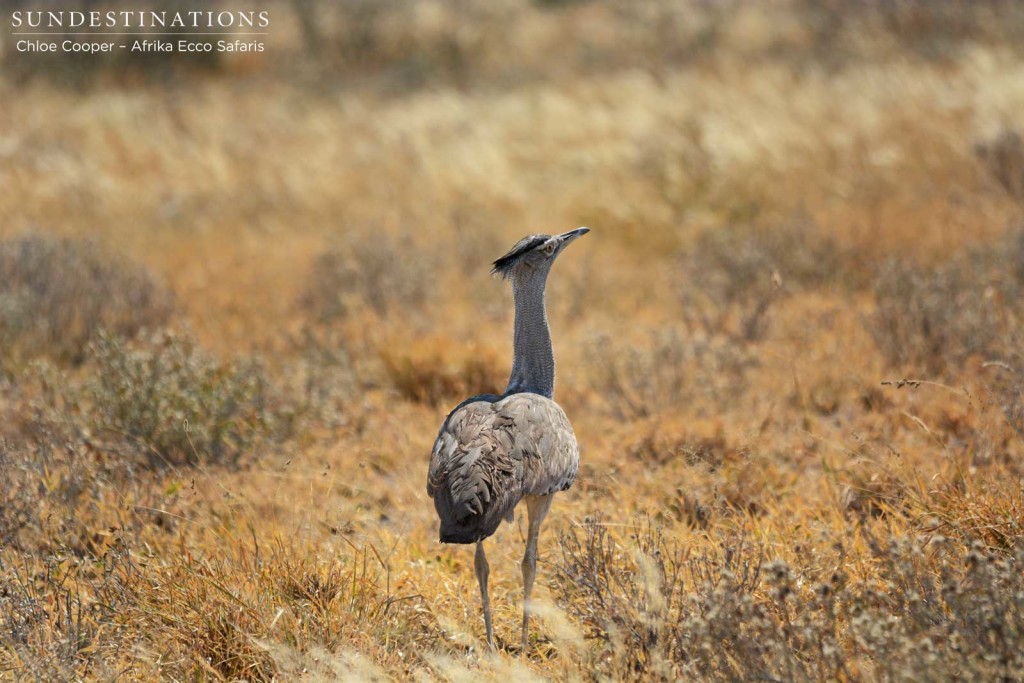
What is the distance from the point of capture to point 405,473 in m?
5.37

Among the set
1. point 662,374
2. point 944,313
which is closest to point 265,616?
point 662,374

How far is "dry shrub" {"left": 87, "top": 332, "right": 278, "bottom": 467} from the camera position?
5.25 m

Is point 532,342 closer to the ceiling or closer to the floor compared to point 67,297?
closer to the ceiling

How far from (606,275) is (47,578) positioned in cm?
589

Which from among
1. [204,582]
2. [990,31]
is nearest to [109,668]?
[204,582]

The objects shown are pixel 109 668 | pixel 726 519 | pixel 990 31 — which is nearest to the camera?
pixel 109 668

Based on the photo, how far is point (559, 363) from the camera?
6895 mm

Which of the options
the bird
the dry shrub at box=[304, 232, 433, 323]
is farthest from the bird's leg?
the dry shrub at box=[304, 232, 433, 323]

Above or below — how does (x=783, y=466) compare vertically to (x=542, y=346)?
below

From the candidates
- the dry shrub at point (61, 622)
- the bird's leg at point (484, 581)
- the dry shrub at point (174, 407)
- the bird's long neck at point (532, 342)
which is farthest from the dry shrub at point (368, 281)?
the bird's leg at point (484, 581)

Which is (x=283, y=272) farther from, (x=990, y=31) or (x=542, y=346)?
(x=990, y=31)

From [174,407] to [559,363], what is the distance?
2549 mm

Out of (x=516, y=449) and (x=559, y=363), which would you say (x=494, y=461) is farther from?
(x=559, y=363)

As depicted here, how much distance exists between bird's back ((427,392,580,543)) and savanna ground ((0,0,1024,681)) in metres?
0.31
